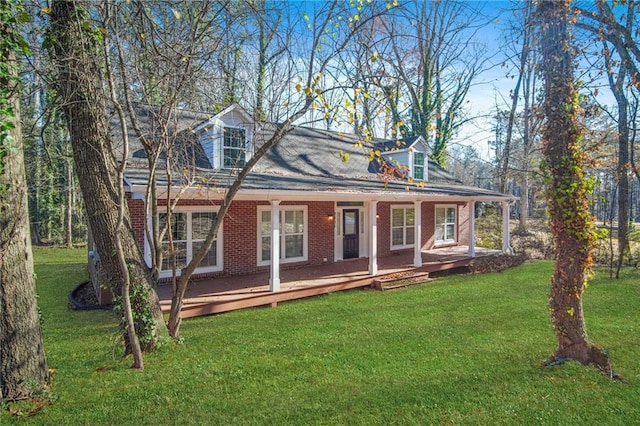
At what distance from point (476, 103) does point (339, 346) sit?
2096cm

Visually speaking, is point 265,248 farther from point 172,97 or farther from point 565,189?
point 565,189

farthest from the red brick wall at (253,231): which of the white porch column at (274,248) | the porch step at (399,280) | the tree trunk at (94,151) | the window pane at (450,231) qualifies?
the tree trunk at (94,151)

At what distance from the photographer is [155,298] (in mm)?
5574

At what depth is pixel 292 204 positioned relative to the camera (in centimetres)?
1152

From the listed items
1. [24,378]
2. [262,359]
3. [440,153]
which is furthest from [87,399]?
[440,153]

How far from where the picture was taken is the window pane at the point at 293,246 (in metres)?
11.6

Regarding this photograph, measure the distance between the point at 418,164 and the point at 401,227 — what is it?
10.4 feet

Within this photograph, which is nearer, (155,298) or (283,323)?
(155,298)

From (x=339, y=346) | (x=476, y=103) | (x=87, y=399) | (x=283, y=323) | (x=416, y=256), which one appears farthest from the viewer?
(x=476, y=103)

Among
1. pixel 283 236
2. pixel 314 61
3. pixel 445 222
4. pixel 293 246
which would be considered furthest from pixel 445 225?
pixel 314 61

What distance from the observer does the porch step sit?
10.3 metres

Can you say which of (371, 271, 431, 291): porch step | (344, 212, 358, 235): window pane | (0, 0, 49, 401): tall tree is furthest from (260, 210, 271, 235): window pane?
(0, 0, 49, 401): tall tree

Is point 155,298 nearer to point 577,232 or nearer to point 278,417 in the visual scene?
point 278,417

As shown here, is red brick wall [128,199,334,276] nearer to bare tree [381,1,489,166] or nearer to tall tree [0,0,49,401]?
tall tree [0,0,49,401]
